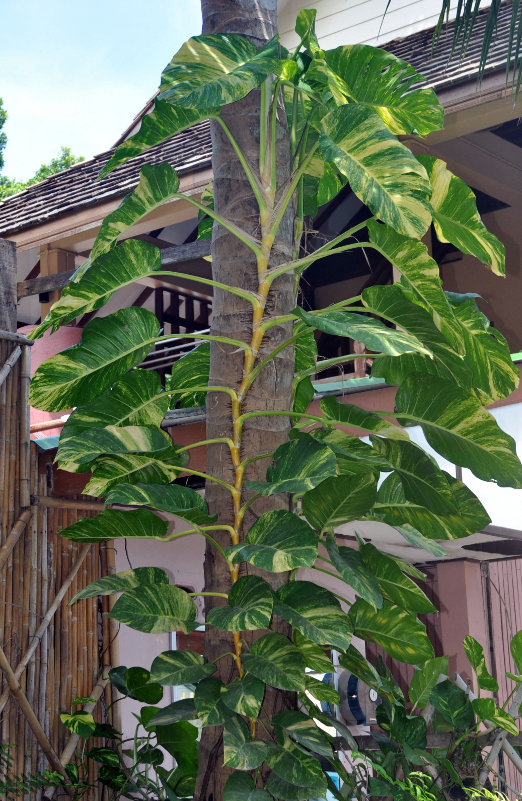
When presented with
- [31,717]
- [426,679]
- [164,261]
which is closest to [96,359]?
[426,679]

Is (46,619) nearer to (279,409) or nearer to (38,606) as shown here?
(38,606)

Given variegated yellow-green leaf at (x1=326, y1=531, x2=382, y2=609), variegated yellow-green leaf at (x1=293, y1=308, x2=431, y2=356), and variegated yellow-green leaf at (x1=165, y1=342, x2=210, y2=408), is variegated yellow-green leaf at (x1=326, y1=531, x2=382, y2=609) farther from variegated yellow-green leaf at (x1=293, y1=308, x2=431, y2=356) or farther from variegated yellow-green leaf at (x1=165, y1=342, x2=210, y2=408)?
variegated yellow-green leaf at (x1=165, y1=342, x2=210, y2=408)

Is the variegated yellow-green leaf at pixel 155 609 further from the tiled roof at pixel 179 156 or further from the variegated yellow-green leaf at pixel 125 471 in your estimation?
→ the tiled roof at pixel 179 156

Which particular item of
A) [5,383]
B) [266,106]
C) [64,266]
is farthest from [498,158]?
[266,106]

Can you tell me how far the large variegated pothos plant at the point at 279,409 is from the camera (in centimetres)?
215

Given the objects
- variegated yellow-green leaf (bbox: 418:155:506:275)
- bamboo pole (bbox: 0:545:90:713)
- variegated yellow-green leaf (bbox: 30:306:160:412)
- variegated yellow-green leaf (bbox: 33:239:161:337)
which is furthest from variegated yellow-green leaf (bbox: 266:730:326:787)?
bamboo pole (bbox: 0:545:90:713)

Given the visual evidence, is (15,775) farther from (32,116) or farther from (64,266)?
(32,116)

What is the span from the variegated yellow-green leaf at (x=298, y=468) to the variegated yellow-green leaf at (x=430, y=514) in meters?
0.40

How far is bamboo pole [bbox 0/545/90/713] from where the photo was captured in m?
3.57

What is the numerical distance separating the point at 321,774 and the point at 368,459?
0.72m

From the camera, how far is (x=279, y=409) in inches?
95.7

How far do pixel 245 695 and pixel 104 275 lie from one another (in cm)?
111

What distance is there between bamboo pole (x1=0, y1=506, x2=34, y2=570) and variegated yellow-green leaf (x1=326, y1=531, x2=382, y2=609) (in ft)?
5.59

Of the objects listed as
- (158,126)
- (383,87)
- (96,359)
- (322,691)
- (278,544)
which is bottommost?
(322,691)
